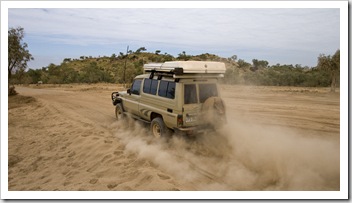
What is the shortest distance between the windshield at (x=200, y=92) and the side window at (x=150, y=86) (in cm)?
114

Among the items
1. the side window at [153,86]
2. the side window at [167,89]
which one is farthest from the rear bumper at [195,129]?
the side window at [153,86]

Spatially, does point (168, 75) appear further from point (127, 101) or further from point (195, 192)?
point (195, 192)

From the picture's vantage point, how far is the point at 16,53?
1336 centimetres

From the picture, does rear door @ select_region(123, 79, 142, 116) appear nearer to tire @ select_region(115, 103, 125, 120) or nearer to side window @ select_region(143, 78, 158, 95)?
side window @ select_region(143, 78, 158, 95)

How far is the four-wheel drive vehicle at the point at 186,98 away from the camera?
605 cm

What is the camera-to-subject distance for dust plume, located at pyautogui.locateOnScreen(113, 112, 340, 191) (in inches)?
185

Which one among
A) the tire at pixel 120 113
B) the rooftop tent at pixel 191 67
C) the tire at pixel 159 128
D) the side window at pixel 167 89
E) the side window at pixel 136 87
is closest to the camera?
the rooftop tent at pixel 191 67

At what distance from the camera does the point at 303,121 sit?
8.85 metres

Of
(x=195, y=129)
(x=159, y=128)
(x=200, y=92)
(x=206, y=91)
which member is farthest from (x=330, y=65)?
(x=159, y=128)

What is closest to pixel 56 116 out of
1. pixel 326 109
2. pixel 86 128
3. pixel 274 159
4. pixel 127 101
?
pixel 86 128

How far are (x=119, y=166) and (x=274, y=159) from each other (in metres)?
3.21

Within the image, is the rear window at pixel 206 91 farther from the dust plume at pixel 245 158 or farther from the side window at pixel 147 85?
the side window at pixel 147 85

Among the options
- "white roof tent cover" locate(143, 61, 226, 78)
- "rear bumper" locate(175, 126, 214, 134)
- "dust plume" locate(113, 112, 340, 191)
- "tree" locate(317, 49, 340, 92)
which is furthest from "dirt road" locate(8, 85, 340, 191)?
"tree" locate(317, 49, 340, 92)

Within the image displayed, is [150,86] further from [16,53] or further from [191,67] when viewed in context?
[16,53]
